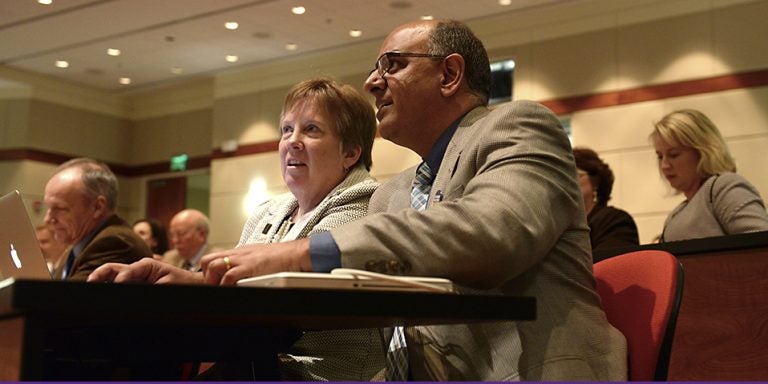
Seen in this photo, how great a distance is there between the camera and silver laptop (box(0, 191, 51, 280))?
2623 mm

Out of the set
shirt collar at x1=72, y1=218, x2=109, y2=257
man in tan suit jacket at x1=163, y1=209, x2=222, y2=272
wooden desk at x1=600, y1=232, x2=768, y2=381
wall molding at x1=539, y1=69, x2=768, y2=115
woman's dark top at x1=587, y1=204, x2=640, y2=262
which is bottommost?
wooden desk at x1=600, y1=232, x2=768, y2=381

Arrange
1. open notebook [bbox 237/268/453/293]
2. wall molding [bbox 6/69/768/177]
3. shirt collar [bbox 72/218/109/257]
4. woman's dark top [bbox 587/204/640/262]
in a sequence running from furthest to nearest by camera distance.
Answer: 1. wall molding [bbox 6/69/768/177]
2. woman's dark top [bbox 587/204/640/262]
3. shirt collar [bbox 72/218/109/257]
4. open notebook [bbox 237/268/453/293]

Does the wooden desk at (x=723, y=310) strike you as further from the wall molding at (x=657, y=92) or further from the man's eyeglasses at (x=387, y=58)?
the wall molding at (x=657, y=92)

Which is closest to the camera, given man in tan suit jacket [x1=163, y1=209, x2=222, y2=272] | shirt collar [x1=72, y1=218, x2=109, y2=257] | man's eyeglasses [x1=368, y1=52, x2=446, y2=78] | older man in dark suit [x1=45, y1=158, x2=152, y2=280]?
man's eyeglasses [x1=368, y1=52, x2=446, y2=78]

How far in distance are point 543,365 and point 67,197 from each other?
3134 millimetres

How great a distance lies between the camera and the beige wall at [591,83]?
8.94 meters

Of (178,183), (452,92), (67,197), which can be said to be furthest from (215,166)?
(452,92)

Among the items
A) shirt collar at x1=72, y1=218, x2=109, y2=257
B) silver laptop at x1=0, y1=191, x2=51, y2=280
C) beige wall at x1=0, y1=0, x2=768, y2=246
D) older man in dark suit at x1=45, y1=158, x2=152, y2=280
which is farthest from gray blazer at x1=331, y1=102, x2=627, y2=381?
beige wall at x1=0, y1=0, x2=768, y2=246

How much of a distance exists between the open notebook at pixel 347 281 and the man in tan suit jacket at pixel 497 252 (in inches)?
4.1

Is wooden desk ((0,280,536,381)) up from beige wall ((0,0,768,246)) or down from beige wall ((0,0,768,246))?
down

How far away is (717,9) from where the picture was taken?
9.14 meters

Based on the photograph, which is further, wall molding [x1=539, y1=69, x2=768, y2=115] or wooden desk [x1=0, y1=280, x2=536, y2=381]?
wall molding [x1=539, y1=69, x2=768, y2=115]

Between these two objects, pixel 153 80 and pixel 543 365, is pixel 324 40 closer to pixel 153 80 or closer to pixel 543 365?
pixel 153 80

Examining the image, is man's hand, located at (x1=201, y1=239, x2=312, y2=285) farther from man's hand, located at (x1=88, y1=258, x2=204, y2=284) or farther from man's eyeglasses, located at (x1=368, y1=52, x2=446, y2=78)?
man's eyeglasses, located at (x1=368, y1=52, x2=446, y2=78)
